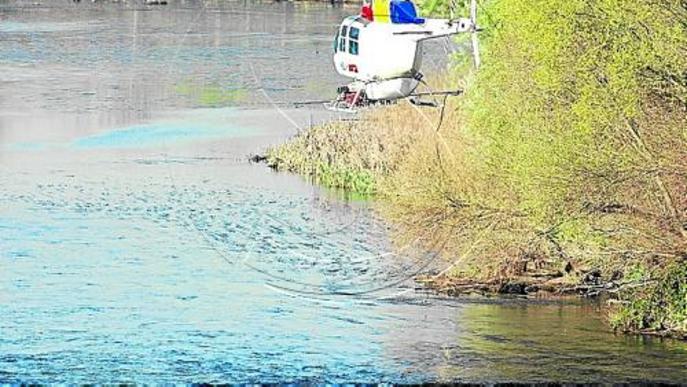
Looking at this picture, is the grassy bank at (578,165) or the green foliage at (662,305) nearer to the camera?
the grassy bank at (578,165)

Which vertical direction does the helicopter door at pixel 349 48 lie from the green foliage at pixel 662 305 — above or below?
above

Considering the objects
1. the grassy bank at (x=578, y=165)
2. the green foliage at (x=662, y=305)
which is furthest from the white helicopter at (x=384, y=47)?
the green foliage at (x=662, y=305)

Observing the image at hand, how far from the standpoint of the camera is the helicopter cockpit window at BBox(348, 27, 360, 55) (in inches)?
1307

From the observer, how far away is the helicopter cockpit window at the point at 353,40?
3319cm

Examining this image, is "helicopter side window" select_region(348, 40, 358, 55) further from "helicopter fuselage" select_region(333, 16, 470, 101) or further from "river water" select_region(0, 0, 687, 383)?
"river water" select_region(0, 0, 687, 383)

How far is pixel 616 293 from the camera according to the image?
96.1 feet

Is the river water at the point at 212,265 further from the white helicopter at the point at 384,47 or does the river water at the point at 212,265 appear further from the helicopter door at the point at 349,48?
the helicopter door at the point at 349,48

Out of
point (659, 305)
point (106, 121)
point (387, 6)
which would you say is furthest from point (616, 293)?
point (106, 121)

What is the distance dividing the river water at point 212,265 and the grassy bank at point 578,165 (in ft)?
3.14

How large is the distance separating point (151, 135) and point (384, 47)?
2101 centimetres

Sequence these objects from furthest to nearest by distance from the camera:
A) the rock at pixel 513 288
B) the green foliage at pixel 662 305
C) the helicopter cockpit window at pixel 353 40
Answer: the helicopter cockpit window at pixel 353 40 < the rock at pixel 513 288 < the green foliage at pixel 662 305

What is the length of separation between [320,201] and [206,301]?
1163 centimetres

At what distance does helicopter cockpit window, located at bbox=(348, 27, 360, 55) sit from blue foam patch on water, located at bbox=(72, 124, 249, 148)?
18.9 meters

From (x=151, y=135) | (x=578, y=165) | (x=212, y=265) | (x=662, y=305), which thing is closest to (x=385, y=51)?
(x=212, y=265)
